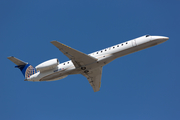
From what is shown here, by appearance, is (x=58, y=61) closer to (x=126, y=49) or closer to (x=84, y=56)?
(x=84, y=56)

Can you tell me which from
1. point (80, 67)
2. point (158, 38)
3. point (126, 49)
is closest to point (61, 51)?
point (80, 67)

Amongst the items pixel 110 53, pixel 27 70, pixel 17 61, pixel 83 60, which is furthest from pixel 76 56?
pixel 17 61

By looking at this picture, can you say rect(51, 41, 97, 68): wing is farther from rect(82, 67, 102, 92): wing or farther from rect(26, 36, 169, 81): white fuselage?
rect(82, 67, 102, 92): wing

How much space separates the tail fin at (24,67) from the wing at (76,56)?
5.91 metres

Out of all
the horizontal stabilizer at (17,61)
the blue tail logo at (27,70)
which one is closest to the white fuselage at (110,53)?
the blue tail logo at (27,70)

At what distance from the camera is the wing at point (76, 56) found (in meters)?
21.5

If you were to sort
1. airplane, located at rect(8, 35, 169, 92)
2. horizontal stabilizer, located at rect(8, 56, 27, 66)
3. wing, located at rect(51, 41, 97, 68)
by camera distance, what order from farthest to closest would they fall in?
horizontal stabilizer, located at rect(8, 56, 27, 66) → airplane, located at rect(8, 35, 169, 92) → wing, located at rect(51, 41, 97, 68)

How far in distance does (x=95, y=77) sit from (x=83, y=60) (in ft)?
14.6

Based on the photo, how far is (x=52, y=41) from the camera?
20.0 metres

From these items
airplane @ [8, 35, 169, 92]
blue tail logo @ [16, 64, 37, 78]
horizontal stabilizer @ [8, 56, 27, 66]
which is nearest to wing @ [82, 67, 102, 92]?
airplane @ [8, 35, 169, 92]

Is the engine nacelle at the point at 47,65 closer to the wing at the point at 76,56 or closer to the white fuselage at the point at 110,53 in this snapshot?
the white fuselage at the point at 110,53

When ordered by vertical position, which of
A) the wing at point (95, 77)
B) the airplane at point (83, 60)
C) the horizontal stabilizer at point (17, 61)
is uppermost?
the horizontal stabilizer at point (17, 61)

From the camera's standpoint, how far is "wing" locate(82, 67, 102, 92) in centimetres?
2481

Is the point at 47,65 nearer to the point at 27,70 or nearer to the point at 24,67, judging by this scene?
the point at 27,70
